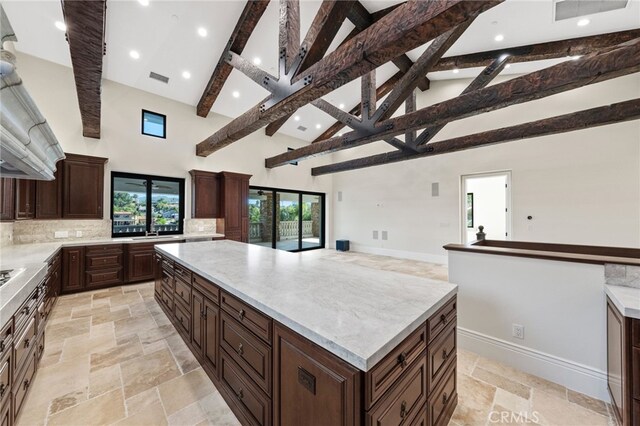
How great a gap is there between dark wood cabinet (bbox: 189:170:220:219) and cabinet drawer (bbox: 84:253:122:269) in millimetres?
1698

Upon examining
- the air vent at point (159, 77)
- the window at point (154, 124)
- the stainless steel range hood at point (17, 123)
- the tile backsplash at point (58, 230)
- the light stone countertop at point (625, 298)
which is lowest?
the light stone countertop at point (625, 298)

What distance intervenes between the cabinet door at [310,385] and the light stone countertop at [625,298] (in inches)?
69.0

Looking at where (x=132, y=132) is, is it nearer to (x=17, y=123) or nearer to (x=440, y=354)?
(x=17, y=123)

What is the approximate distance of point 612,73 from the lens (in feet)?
7.68

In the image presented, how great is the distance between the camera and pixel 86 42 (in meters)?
2.27

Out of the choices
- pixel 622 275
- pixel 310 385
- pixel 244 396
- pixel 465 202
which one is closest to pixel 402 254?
pixel 465 202

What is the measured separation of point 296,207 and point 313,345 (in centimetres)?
784

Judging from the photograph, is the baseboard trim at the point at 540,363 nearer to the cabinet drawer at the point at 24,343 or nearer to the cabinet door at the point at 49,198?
the cabinet drawer at the point at 24,343

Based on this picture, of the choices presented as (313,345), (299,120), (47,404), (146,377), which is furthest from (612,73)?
(299,120)

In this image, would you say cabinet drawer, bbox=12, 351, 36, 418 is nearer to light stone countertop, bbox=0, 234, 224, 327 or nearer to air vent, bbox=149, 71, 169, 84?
light stone countertop, bbox=0, 234, 224, 327

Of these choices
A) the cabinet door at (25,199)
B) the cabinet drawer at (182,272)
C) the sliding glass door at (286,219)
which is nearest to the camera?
the cabinet drawer at (182,272)

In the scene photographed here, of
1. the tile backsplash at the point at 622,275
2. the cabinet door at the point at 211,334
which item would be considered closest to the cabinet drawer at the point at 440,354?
the tile backsplash at the point at 622,275

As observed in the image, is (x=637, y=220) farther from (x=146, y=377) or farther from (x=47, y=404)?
(x=47, y=404)

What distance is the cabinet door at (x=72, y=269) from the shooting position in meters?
4.02
